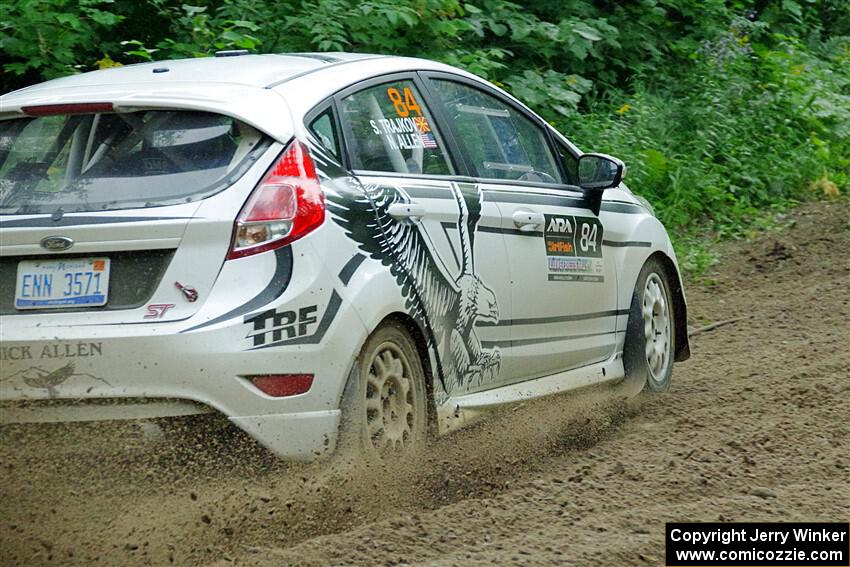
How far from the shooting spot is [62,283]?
4.15m

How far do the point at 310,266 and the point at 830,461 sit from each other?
2.14 metres

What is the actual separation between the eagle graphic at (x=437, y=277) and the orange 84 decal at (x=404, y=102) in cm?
36

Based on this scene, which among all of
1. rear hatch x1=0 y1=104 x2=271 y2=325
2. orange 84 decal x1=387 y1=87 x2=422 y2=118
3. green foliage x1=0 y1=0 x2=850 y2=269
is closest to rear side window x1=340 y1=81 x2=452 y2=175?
orange 84 decal x1=387 y1=87 x2=422 y2=118

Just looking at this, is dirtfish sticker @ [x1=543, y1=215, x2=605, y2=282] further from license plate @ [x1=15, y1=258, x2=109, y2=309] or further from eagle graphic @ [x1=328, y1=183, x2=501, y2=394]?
license plate @ [x1=15, y1=258, x2=109, y2=309]

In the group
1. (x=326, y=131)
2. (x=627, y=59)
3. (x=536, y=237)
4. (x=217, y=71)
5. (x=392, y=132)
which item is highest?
(x=217, y=71)

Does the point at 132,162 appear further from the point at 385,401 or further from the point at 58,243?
the point at 385,401

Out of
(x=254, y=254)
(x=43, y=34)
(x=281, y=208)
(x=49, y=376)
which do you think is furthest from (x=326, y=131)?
(x=43, y=34)

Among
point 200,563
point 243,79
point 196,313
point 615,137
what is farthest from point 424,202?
point 615,137

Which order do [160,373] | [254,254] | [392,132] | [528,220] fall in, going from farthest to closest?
[528,220]
[392,132]
[254,254]
[160,373]

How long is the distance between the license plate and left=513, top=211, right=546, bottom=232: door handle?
6.39 ft

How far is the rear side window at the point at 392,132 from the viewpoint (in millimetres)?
4770

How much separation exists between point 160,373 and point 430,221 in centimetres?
130

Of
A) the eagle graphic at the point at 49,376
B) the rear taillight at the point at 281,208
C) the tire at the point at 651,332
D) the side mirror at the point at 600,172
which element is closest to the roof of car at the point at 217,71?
the rear taillight at the point at 281,208

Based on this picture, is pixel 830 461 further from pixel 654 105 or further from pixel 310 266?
pixel 654 105
